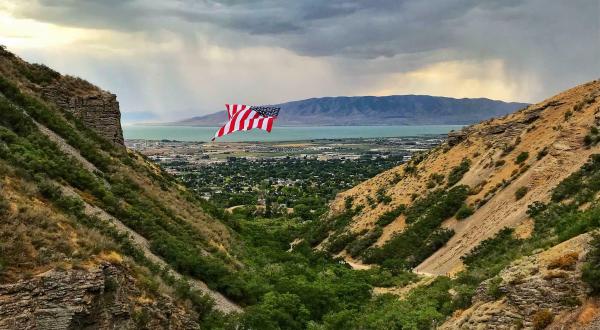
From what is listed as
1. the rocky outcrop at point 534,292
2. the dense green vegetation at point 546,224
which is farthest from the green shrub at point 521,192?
the rocky outcrop at point 534,292

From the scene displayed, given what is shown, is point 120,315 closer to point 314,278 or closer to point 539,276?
point 539,276

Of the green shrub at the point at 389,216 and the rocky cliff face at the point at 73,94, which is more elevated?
the rocky cliff face at the point at 73,94

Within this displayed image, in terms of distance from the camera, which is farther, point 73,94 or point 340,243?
point 340,243

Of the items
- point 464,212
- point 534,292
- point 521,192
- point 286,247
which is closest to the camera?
point 534,292

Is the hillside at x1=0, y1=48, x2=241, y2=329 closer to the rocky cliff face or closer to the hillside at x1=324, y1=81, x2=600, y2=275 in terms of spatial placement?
the rocky cliff face

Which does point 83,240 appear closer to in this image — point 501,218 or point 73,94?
point 73,94

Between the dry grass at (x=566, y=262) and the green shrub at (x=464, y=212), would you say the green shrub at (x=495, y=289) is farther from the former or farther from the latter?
the green shrub at (x=464, y=212)

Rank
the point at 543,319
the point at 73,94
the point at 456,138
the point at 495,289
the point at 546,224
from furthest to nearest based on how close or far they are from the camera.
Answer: the point at 456,138 → the point at 73,94 → the point at 546,224 → the point at 495,289 → the point at 543,319

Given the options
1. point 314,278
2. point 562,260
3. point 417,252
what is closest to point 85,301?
point 562,260

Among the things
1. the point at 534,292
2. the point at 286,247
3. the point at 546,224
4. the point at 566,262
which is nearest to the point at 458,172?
the point at 286,247
